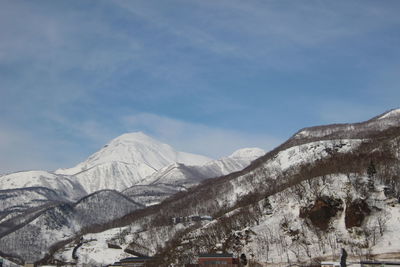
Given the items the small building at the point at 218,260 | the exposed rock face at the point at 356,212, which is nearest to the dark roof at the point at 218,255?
the small building at the point at 218,260

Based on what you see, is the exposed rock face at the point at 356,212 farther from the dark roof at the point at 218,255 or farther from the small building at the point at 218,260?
the dark roof at the point at 218,255

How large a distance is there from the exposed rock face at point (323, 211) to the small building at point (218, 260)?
76.5ft

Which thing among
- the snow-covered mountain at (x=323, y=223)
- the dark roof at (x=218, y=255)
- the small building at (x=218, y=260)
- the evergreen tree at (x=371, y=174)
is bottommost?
the small building at (x=218, y=260)

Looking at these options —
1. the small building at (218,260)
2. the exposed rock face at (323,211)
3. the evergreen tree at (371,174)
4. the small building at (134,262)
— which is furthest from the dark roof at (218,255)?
the small building at (134,262)

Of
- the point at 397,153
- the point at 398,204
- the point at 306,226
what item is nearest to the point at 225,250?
the point at 306,226

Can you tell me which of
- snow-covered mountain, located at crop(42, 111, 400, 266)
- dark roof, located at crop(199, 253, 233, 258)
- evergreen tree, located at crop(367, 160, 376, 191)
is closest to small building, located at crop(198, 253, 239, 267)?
dark roof, located at crop(199, 253, 233, 258)

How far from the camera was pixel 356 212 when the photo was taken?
138m

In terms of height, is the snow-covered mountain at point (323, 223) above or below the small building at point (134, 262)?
above

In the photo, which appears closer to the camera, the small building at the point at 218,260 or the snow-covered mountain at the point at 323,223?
the snow-covered mountain at the point at 323,223

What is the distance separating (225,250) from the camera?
146750 mm

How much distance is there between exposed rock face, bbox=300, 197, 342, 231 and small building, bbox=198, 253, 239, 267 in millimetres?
23332

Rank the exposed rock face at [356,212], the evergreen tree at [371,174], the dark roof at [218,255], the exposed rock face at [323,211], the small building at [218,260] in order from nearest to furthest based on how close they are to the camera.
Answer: the small building at [218,260] < the dark roof at [218,255] < the exposed rock face at [356,212] < the exposed rock face at [323,211] < the evergreen tree at [371,174]

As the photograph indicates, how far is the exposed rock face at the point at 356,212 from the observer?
137250 mm

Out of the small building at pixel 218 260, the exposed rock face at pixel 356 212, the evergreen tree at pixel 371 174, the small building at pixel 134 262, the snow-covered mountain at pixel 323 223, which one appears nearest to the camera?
the snow-covered mountain at pixel 323 223
